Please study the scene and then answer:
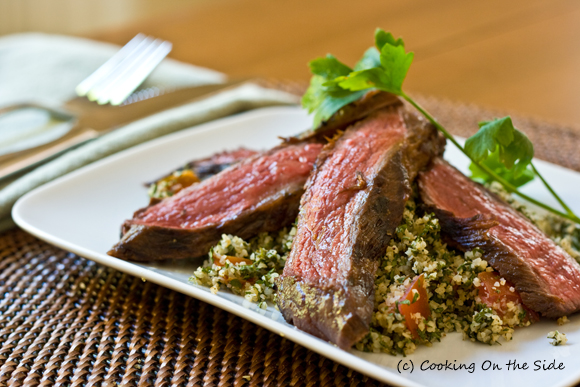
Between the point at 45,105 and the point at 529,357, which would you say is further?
the point at 45,105

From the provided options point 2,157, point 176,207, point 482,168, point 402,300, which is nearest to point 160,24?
point 2,157

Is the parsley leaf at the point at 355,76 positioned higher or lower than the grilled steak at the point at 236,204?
A: higher

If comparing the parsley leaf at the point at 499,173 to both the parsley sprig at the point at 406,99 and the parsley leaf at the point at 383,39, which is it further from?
the parsley leaf at the point at 383,39

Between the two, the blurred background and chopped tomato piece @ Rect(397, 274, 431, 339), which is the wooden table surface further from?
chopped tomato piece @ Rect(397, 274, 431, 339)

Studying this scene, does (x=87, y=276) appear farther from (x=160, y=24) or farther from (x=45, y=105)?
(x=160, y=24)

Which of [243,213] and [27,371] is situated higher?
[243,213]

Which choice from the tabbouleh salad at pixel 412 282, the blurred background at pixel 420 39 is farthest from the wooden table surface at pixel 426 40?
the tabbouleh salad at pixel 412 282
